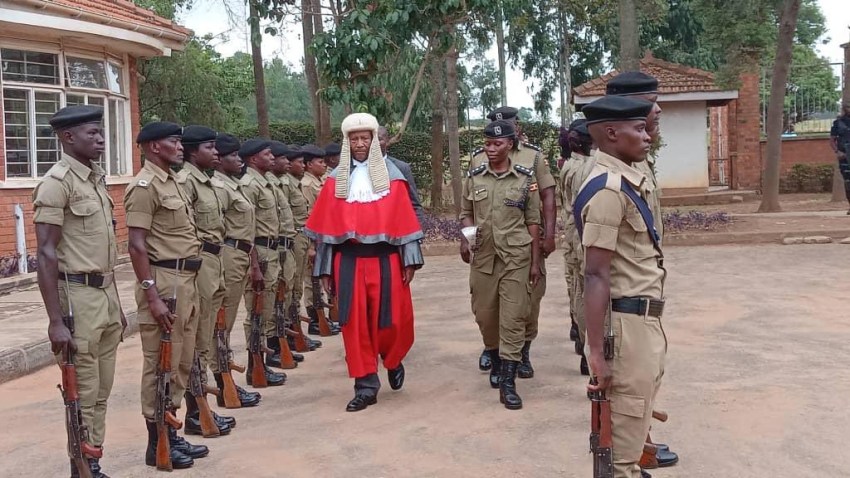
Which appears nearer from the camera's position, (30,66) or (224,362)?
(224,362)

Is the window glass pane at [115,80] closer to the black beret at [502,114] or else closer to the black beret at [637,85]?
the black beret at [502,114]

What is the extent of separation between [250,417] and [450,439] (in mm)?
1542

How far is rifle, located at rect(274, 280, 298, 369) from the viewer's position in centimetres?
750

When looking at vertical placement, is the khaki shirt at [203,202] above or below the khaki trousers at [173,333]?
above

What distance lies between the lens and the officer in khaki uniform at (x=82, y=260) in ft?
14.3

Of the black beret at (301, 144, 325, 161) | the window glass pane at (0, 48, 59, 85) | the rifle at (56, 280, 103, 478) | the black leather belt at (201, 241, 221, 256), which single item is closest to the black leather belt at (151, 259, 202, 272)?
the black leather belt at (201, 241, 221, 256)

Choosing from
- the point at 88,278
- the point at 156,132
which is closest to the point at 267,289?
the point at 156,132

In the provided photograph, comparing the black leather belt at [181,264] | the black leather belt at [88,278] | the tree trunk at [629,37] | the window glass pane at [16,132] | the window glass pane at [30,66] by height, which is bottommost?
the black leather belt at [88,278]

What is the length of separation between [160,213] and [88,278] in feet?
2.05

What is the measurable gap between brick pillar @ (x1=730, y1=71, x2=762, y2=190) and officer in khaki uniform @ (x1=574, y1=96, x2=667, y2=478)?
20165 millimetres

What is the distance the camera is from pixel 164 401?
4879 mm

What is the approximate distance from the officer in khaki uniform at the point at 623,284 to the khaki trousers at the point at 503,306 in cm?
261

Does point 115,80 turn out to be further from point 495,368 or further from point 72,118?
point 72,118

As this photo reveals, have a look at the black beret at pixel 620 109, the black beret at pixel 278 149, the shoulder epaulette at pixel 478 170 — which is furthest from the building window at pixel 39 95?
the black beret at pixel 620 109
